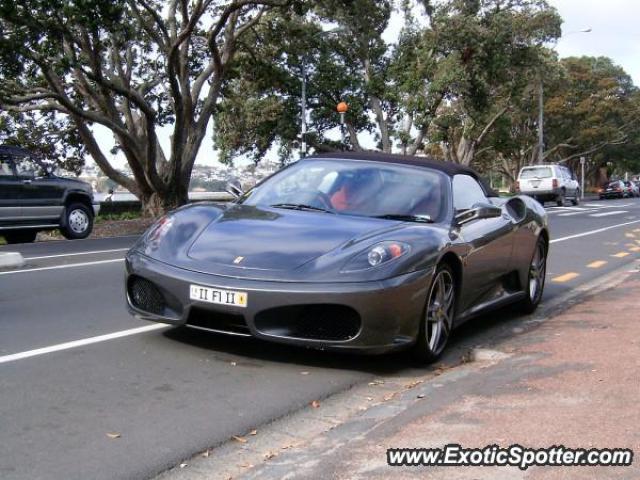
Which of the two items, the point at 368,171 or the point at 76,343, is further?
the point at 368,171

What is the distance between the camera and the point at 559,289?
29.0 feet

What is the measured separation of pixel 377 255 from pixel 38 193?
37.7 ft

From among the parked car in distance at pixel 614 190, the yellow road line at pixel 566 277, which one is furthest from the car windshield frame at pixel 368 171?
the parked car in distance at pixel 614 190

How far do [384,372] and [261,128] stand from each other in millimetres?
35514

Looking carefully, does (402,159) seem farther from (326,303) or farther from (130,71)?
(130,71)

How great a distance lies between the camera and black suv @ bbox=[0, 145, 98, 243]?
14.1 m

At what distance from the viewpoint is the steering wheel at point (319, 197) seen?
18.4 ft

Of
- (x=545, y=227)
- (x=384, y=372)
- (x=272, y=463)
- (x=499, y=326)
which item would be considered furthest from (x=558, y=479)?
(x=545, y=227)

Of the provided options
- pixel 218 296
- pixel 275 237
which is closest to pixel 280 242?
pixel 275 237

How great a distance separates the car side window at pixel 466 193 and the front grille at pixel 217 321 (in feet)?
6.51

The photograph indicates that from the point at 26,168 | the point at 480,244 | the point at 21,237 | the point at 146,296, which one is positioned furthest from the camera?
the point at 21,237

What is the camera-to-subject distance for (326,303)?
4.49 meters

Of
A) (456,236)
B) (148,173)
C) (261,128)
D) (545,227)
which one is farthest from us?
(261,128)

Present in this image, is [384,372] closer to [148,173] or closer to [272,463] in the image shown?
[272,463]
